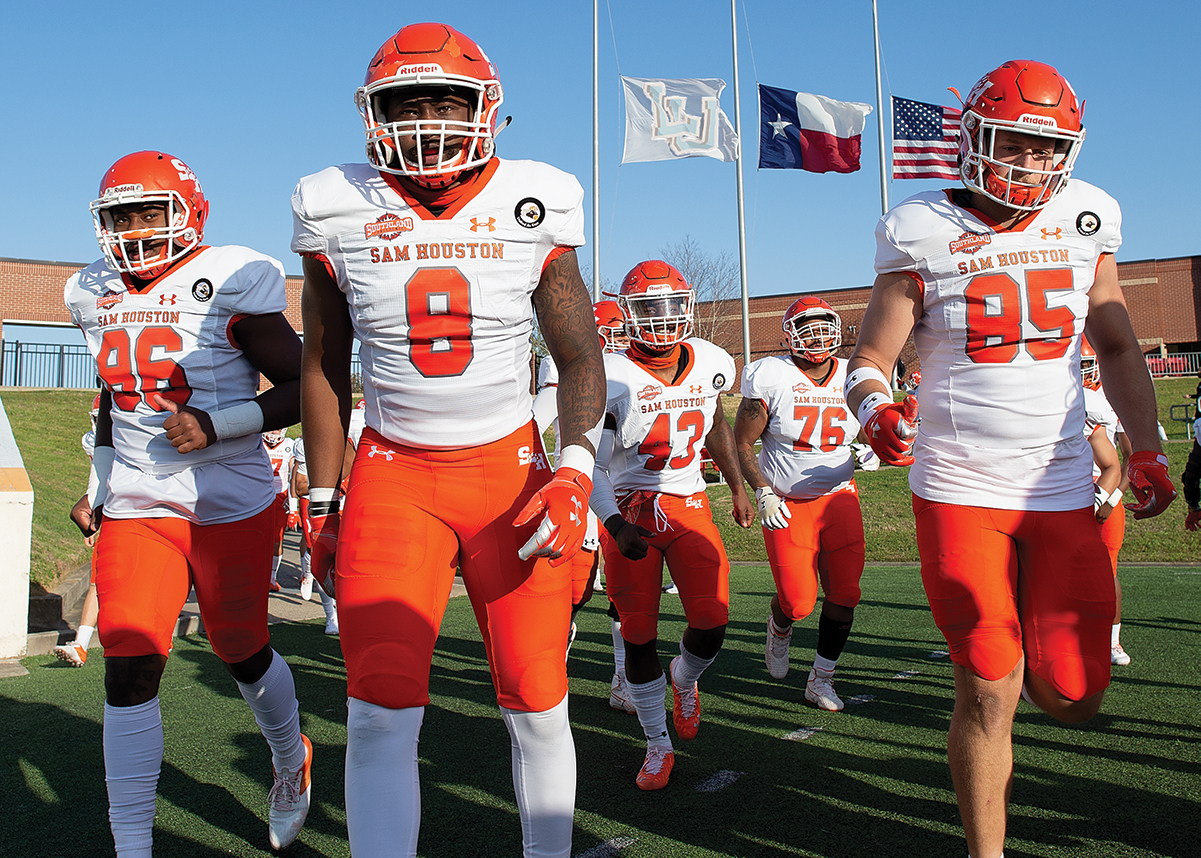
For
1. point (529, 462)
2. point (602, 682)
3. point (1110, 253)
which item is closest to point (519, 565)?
point (529, 462)

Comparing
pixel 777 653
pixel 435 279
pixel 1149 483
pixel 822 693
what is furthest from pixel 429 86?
pixel 777 653

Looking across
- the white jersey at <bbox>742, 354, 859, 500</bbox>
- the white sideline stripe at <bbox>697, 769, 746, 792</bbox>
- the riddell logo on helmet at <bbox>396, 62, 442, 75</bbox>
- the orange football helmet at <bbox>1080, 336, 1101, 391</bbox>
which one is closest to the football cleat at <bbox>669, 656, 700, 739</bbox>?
the white sideline stripe at <bbox>697, 769, 746, 792</bbox>

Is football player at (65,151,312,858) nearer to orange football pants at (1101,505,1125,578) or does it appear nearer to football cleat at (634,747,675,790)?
football cleat at (634,747,675,790)

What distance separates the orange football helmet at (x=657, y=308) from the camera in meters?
4.75

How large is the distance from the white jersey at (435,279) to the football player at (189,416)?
1.02 meters

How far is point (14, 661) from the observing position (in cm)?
648

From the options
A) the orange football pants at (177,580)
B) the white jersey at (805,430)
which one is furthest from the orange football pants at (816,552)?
the orange football pants at (177,580)

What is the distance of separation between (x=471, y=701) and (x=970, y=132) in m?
4.04

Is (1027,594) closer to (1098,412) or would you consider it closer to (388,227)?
(388,227)

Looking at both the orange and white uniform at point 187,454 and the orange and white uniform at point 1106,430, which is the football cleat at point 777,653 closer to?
the orange and white uniform at point 1106,430

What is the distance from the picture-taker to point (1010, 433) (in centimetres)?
278

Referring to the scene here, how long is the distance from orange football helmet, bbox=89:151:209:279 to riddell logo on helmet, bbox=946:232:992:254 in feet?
8.61

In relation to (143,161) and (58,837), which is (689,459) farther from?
(58,837)

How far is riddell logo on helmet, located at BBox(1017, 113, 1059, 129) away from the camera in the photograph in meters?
2.76
